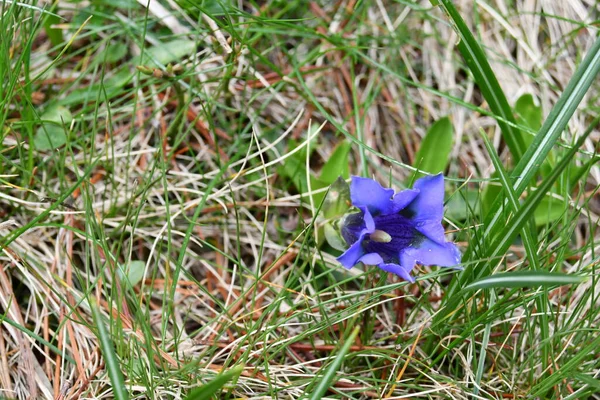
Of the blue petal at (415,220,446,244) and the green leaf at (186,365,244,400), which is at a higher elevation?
the blue petal at (415,220,446,244)

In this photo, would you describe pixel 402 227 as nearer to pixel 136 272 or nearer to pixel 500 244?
pixel 500 244

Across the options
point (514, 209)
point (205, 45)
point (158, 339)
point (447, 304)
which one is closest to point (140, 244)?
point (158, 339)

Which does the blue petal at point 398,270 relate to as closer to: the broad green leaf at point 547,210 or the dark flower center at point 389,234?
the dark flower center at point 389,234

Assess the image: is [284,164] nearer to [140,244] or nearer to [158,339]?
[140,244]

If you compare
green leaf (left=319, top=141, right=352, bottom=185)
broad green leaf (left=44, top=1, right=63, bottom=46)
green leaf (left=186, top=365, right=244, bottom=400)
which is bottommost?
green leaf (left=319, top=141, right=352, bottom=185)

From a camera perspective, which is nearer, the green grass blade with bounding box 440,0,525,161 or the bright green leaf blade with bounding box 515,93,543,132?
the green grass blade with bounding box 440,0,525,161

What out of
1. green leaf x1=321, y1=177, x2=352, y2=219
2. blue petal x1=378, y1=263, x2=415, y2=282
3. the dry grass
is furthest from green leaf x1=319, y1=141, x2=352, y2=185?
blue petal x1=378, y1=263, x2=415, y2=282

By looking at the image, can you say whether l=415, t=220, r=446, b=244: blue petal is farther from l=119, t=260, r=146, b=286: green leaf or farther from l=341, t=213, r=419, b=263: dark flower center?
l=119, t=260, r=146, b=286: green leaf
